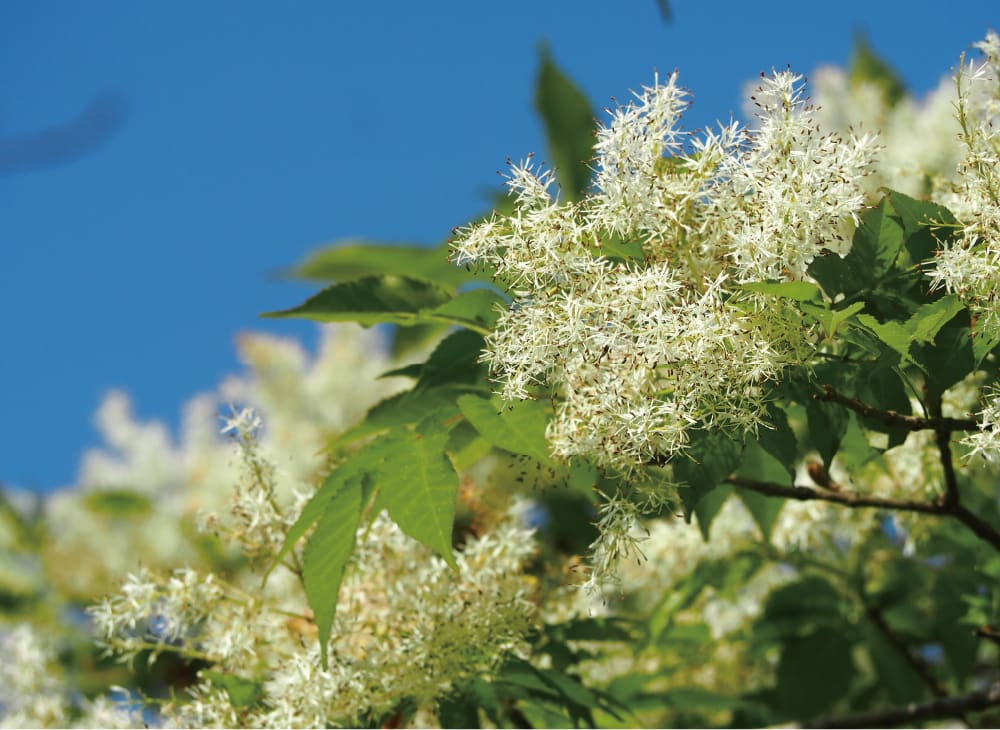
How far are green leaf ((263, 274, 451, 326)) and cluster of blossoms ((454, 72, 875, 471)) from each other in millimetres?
304

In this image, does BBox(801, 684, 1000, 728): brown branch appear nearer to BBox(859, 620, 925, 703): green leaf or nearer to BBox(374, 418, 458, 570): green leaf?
BBox(859, 620, 925, 703): green leaf

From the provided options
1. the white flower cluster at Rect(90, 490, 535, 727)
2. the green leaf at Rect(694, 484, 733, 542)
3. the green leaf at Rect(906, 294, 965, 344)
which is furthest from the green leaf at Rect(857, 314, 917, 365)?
the white flower cluster at Rect(90, 490, 535, 727)

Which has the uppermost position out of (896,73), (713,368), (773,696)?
(896,73)

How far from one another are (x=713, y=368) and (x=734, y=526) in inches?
62.0

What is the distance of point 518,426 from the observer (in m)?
1.43

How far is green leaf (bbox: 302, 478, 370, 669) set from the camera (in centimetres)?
142

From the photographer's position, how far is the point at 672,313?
4.34 ft

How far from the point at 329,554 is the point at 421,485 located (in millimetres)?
160

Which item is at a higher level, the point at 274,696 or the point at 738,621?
the point at 738,621

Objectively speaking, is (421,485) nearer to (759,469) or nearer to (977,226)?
(759,469)

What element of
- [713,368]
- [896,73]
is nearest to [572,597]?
[713,368]

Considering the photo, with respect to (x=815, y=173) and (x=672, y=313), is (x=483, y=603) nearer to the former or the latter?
(x=672, y=313)

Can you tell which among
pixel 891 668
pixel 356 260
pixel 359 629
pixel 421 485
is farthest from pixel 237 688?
pixel 356 260

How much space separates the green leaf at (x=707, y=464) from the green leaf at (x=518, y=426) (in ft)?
0.60
